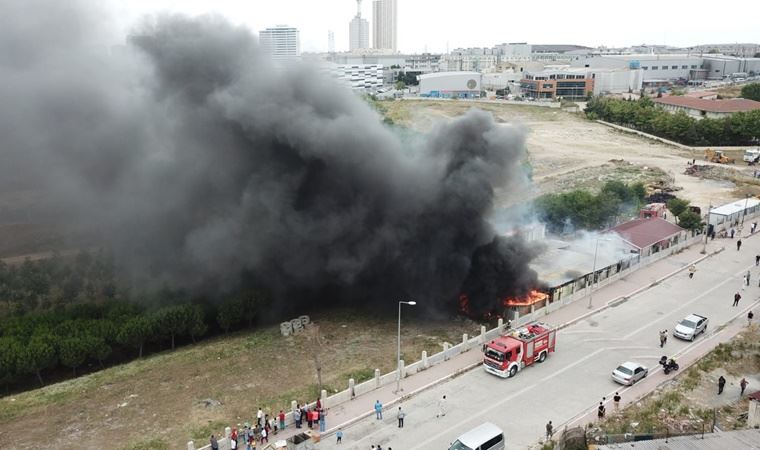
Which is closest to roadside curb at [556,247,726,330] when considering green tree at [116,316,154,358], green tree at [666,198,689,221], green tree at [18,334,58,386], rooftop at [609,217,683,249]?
rooftop at [609,217,683,249]

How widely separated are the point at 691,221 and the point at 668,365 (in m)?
22.2

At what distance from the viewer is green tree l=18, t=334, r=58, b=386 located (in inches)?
1012

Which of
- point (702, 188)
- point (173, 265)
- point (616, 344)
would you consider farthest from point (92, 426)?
point (702, 188)

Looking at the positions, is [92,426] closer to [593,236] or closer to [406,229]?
[406,229]

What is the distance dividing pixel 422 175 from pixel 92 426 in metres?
19.1

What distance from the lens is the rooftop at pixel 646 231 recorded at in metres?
38.1

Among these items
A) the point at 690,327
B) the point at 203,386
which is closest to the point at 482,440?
the point at 203,386

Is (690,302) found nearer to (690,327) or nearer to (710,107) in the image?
(690,327)

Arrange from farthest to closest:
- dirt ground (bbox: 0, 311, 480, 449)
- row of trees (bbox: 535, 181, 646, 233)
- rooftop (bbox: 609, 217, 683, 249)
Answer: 1. row of trees (bbox: 535, 181, 646, 233)
2. rooftop (bbox: 609, 217, 683, 249)
3. dirt ground (bbox: 0, 311, 480, 449)

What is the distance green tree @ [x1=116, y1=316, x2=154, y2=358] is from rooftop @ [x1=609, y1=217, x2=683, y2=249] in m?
28.0

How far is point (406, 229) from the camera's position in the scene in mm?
32094

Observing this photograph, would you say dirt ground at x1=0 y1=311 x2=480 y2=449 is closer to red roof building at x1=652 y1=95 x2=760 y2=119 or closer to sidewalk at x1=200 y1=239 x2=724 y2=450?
sidewalk at x1=200 y1=239 x2=724 y2=450

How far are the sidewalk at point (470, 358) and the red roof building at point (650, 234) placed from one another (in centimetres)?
93

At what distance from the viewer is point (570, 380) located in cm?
2383
